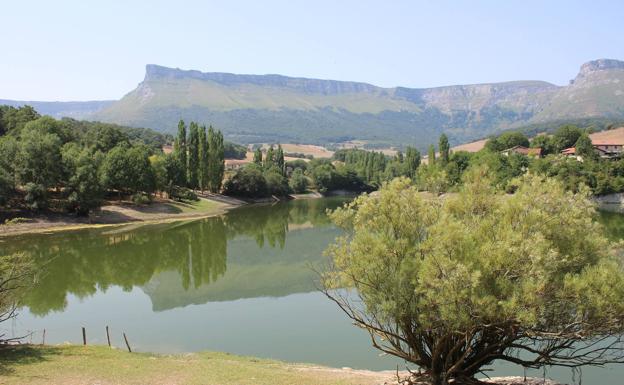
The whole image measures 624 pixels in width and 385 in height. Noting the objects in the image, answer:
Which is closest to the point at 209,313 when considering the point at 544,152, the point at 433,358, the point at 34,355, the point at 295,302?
the point at 295,302

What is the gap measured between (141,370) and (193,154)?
78.4 metres

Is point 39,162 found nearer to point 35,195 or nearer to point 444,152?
point 35,195

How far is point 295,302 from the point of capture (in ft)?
107

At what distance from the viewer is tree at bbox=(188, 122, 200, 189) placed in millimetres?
92250

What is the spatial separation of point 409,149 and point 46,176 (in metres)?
100

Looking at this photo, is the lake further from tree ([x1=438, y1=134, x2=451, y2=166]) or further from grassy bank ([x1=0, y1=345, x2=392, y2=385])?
tree ([x1=438, y1=134, x2=451, y2=166])

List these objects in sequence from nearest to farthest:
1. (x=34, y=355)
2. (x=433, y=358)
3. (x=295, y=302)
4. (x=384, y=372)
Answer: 1. (x=433, y=358)
2. (x=34, y=355)
3. (x=384, y=372)
4. (x=295, y=302)

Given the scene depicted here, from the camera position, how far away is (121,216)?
228 ft

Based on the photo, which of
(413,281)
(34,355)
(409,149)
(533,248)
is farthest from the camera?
(409,149)

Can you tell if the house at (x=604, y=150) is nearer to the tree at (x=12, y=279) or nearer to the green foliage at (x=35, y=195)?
the green foliage at (x=35, y=195)

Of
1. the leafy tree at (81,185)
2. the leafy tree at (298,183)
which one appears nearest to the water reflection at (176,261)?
A: the leafy tree at (81,185)

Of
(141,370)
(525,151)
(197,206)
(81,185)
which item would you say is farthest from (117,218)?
(525,151)

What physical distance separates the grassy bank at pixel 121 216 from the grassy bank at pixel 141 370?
137ft

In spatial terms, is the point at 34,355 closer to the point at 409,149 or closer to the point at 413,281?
the point at 413,281
